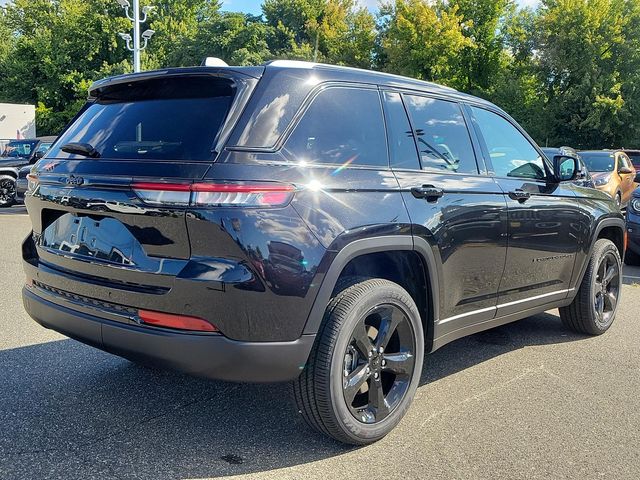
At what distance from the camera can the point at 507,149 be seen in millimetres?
4207

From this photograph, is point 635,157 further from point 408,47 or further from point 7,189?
point 408,47

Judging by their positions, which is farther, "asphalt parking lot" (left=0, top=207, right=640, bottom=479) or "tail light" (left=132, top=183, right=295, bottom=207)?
"asphalt parking lot" (left=0, top=207, right=640, bottom=479)

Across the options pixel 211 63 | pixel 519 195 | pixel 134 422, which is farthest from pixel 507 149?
pixel 134 422

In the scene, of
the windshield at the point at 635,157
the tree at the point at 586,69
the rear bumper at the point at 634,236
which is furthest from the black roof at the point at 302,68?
the tree at the point at 586,69

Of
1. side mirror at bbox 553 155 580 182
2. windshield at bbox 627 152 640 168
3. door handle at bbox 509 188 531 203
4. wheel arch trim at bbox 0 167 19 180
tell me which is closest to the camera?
door handle at bbox 509 188 531 203

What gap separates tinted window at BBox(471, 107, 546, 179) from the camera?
4.03m

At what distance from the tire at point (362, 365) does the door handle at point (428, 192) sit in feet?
1.70

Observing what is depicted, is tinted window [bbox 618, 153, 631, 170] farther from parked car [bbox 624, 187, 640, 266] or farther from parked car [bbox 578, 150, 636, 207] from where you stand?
parked car [bbox 624, 187, 640, 266]

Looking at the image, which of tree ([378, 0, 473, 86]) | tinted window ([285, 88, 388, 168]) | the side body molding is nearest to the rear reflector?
the side body molding

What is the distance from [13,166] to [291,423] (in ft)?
49.2

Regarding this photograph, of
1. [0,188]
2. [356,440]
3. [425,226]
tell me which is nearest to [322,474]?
[356,440]

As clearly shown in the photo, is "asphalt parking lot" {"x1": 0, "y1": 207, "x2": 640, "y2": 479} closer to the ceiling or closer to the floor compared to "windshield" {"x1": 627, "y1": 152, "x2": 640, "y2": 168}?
closer to the floor

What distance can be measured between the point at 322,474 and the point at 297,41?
51.0 m

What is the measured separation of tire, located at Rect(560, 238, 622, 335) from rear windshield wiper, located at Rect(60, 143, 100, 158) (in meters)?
3.86
